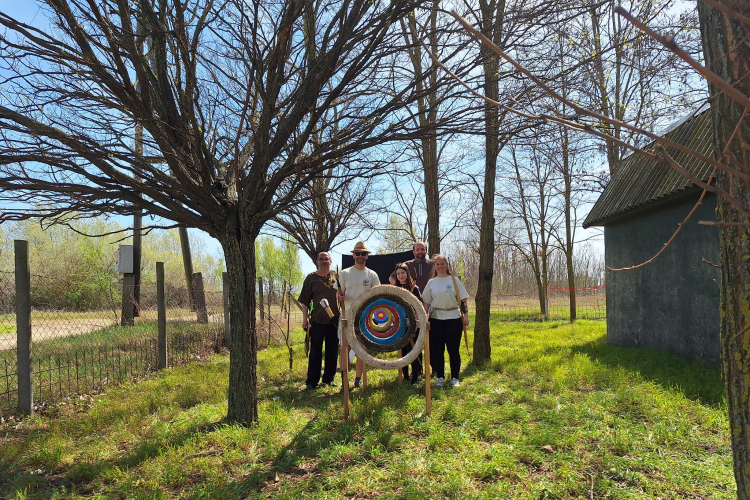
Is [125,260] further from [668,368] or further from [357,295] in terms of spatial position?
[668,368]

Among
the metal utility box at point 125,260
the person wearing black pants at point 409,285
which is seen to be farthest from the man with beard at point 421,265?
the metal utility box at point 125,260

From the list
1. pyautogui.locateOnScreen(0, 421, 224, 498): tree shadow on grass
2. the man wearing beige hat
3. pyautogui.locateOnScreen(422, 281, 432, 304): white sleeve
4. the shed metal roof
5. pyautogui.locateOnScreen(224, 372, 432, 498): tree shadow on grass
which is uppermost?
the shed metal roof

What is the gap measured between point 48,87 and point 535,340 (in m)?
8.82

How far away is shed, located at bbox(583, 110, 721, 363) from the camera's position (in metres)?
6.10

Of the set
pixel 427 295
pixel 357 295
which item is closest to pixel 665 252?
pixel 427 295

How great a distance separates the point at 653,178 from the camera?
23.6ft

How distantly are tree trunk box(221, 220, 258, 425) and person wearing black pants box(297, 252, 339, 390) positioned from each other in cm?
145

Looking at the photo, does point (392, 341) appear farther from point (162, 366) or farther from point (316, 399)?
point (162, 366)

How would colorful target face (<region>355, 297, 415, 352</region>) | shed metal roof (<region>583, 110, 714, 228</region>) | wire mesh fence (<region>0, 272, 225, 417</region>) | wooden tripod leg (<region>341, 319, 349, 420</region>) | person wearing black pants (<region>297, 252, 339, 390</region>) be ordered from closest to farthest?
wooden tripod leg (<region>341, 319, 349, 420</region>) < colorful target face (<region>355, 297, 415, 352</region>) < wire mesh fence (<region>0, 272, 225, 417</region>) < person wearing black pants (<region>297, 252, 339, 390</region>) < shed metal roof (<region>583, 110, 714, 228</region>)

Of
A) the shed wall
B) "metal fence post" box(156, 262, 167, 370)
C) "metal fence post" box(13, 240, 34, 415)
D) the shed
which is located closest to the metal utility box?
"metal fence post" box(156, 262, 167, 370)

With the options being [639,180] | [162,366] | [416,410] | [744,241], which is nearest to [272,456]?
[416,410]

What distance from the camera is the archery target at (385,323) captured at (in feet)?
15.8

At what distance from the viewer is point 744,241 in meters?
1.75

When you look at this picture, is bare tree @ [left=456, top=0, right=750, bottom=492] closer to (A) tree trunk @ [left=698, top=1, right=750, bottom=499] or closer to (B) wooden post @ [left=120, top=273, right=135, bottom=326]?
(A) tree trunk @ [left=698, top=1, right=750, bottom=499]
